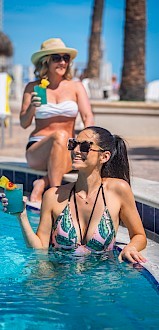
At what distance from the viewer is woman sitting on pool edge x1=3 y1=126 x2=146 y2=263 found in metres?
3.99

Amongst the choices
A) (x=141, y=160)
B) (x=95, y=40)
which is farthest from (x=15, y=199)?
(x=95, y=40)

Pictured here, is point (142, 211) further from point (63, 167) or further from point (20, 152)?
point (20, 152)

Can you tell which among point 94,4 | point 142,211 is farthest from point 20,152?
point 94,4

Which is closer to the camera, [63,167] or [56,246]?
[56,246]

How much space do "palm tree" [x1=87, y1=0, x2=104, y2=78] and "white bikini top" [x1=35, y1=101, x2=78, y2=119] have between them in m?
21.2

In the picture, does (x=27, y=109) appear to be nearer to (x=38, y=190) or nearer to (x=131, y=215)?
(x=38, y=190)

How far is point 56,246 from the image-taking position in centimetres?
409

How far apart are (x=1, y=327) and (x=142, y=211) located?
219 centimetres

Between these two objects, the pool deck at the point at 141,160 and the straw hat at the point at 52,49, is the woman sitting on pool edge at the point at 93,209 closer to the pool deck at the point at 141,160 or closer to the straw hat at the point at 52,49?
the pool deck at the point at 141,160

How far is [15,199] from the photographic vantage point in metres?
3.72

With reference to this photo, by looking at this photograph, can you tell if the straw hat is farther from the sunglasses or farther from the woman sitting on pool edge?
the sunglasses

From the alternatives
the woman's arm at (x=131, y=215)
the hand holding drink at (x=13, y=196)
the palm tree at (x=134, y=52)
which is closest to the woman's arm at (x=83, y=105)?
the woman's arm at (x=131, y=215)

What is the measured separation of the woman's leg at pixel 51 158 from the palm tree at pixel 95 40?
21.2 m

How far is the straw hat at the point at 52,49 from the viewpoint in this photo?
609 centimetres
